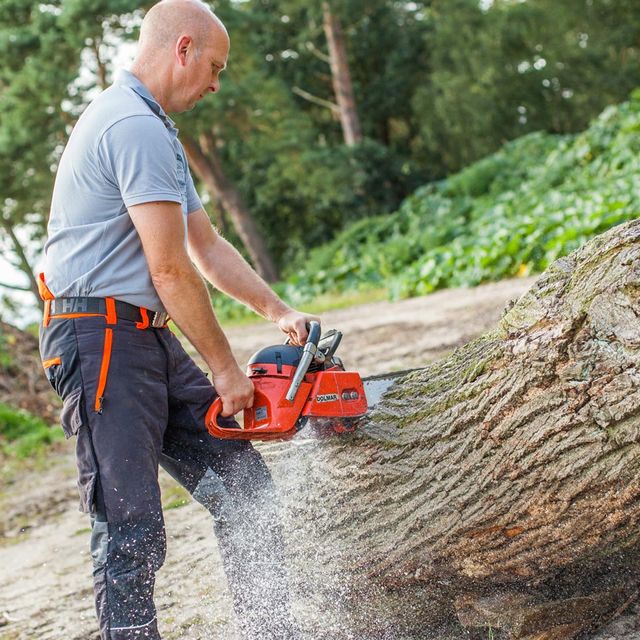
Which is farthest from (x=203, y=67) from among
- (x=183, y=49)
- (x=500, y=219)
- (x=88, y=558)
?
(x=500, y=219)

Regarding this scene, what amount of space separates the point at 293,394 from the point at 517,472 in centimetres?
69

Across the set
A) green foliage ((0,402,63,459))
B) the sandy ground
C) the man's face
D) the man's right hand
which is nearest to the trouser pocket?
the man's right hand

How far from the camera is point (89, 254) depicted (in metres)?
2.27

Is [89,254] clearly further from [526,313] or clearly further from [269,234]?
[269,234]

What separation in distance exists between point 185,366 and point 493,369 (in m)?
0.97

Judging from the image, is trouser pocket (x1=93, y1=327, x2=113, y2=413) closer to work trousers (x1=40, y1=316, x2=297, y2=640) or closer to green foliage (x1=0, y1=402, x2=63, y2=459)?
work trousers (x1=40, y1=316, x2=297, y2=640)

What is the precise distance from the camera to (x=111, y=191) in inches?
87.4

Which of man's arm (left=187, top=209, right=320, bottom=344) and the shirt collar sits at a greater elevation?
the shirt collar

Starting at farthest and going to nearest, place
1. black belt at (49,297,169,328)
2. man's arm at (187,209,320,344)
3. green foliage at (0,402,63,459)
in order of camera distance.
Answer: green foliage at (0,402,63,459), man's arm at (187,209,320,344), black belt at (49,297,169,328)

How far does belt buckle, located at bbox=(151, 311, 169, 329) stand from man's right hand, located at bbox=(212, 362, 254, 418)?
0.22 m

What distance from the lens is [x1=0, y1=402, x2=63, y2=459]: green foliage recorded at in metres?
7.02

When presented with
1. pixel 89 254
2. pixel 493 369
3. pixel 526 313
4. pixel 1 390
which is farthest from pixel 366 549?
pixel 1 390

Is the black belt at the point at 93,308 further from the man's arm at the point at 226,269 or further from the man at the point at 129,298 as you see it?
the man's arm at the point at 226,269

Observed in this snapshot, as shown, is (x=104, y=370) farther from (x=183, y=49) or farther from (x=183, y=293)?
(x=183, y=49)
